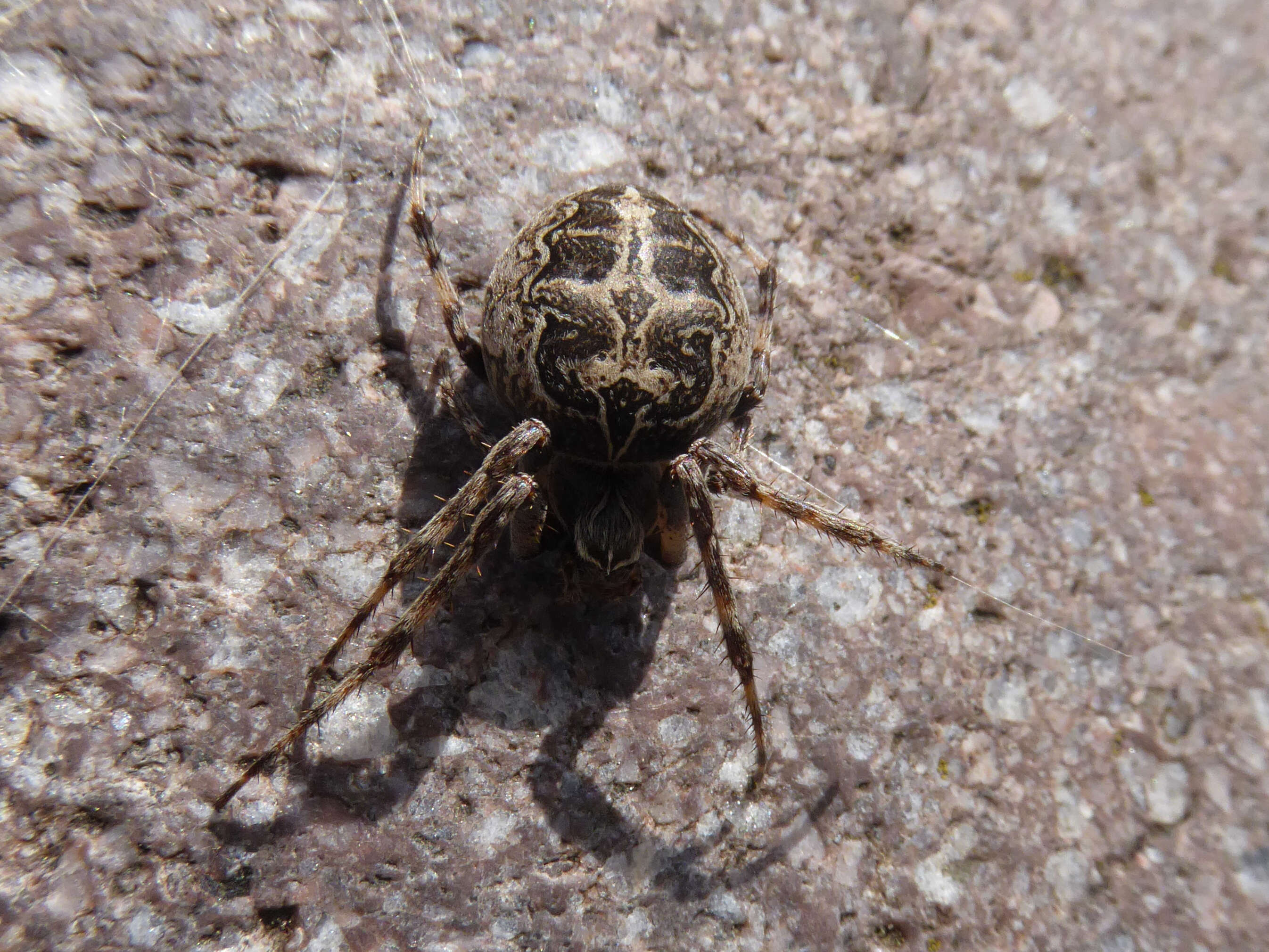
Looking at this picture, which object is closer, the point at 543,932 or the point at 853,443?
the point at 543,932

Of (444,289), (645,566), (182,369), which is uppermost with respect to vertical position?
(444,289)

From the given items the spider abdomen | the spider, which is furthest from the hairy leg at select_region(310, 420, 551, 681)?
the spider abdomen

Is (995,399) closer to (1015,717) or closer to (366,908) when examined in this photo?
(1015,717)

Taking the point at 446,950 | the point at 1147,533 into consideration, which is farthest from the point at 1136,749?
the point at 446,950

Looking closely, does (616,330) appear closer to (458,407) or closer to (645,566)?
(458,407)

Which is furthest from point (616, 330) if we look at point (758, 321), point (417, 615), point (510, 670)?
point (510, 670)

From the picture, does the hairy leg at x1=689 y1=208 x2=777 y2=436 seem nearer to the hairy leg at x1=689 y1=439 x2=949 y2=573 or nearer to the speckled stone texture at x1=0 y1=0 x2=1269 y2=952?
the speckled stone texture at x1=0 y1=0 x2=1269 y2=952
